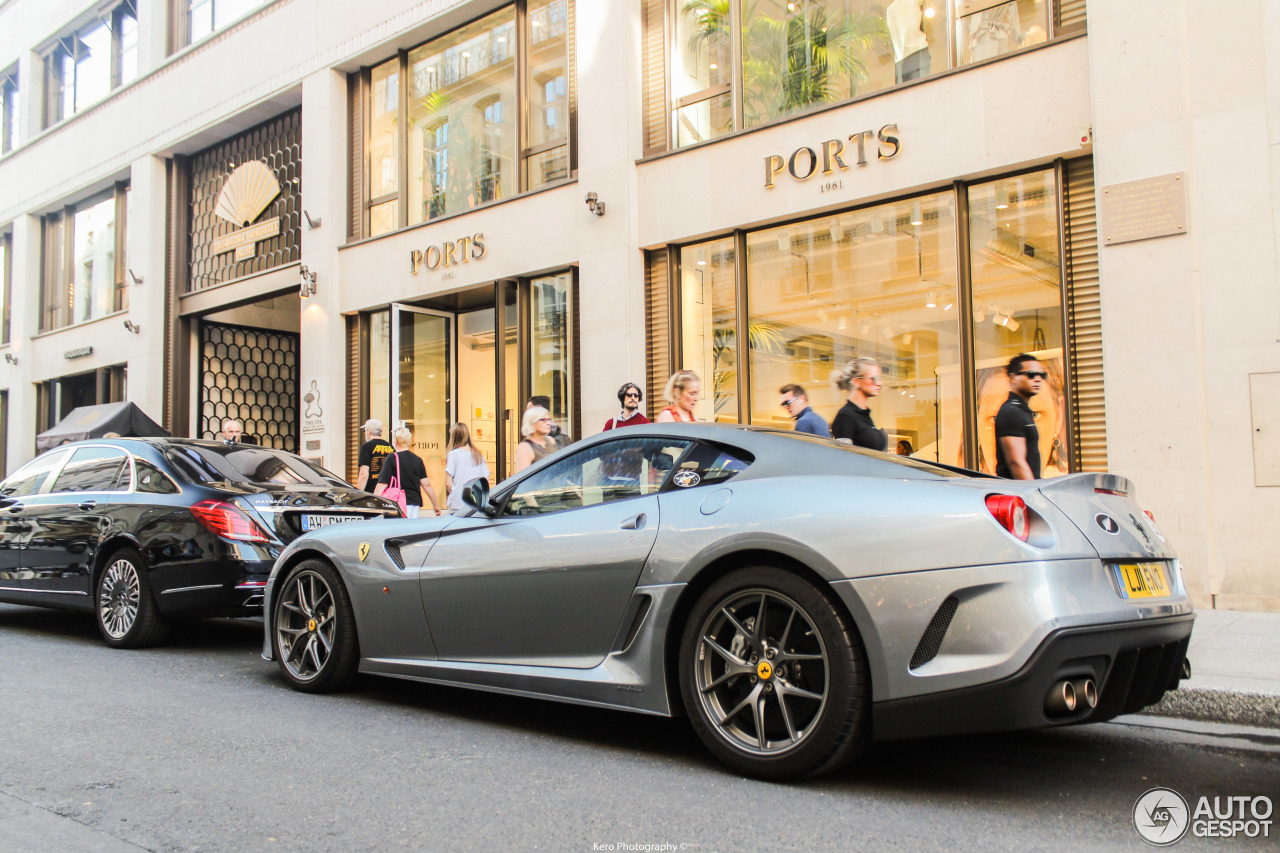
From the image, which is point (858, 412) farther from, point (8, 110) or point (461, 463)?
point (8, 110)

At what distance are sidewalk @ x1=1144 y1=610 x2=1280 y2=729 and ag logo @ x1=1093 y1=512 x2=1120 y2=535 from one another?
148 centimetres

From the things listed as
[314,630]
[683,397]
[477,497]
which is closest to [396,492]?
[683,397]

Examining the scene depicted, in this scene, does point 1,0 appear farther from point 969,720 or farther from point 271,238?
point 969,720

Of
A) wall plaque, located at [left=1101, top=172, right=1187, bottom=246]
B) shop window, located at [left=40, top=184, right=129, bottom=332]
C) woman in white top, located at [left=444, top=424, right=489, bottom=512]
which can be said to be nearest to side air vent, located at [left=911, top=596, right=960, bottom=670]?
wall plaque, located at [left=1101, top=172, right=1187, bottom=246]

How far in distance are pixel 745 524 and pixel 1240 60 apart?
22.1ft

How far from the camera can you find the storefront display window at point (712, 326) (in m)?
10.9

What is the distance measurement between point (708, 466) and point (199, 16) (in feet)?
62.0

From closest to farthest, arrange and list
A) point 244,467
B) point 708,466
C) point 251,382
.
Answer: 1. point 708,466
2. point 244,467
3. point 251,382

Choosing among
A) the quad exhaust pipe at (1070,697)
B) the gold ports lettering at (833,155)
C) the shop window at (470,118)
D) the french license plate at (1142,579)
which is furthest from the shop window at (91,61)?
the quad exhaust pipe at (1070,697)

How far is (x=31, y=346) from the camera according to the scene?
74.5 ft

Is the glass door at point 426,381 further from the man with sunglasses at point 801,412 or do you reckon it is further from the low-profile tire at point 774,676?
the low-profile tire at point 774,676

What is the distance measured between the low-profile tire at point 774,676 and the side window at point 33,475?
6315mm

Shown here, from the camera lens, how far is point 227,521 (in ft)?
20.8

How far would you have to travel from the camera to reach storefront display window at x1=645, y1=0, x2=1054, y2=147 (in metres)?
9.34
